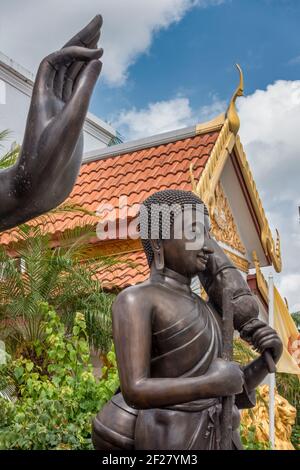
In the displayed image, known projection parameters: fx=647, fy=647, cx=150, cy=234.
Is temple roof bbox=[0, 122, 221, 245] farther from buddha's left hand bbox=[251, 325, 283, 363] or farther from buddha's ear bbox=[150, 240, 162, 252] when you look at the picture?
buddha's left hand bbox=[251, 325, 283, 363]

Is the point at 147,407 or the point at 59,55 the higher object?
the point at 59,55

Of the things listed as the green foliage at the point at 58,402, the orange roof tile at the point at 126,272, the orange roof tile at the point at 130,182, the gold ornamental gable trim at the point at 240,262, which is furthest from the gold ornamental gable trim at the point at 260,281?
the green foliage at the point at 58,402

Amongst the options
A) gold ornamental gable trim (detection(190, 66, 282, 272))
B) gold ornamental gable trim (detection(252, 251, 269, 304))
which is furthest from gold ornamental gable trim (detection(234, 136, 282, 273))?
gold ornamental gable trim (detection(252, 251, 269, 304))

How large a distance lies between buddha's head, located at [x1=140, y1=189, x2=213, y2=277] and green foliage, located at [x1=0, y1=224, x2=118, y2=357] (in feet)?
13.8

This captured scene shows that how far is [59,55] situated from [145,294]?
1030 millimetres

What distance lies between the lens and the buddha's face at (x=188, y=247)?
2.50m

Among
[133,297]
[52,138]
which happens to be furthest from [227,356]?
[52,138]

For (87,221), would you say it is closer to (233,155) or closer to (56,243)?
(56,243)

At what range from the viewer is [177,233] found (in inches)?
98.7

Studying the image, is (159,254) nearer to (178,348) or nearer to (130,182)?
(178,348)

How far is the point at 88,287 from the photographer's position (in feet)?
22.6

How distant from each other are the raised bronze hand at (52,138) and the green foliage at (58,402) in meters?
A: 3.63

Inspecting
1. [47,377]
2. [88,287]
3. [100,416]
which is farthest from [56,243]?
[100,416]

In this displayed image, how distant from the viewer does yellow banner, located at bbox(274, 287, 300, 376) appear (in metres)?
8.53
